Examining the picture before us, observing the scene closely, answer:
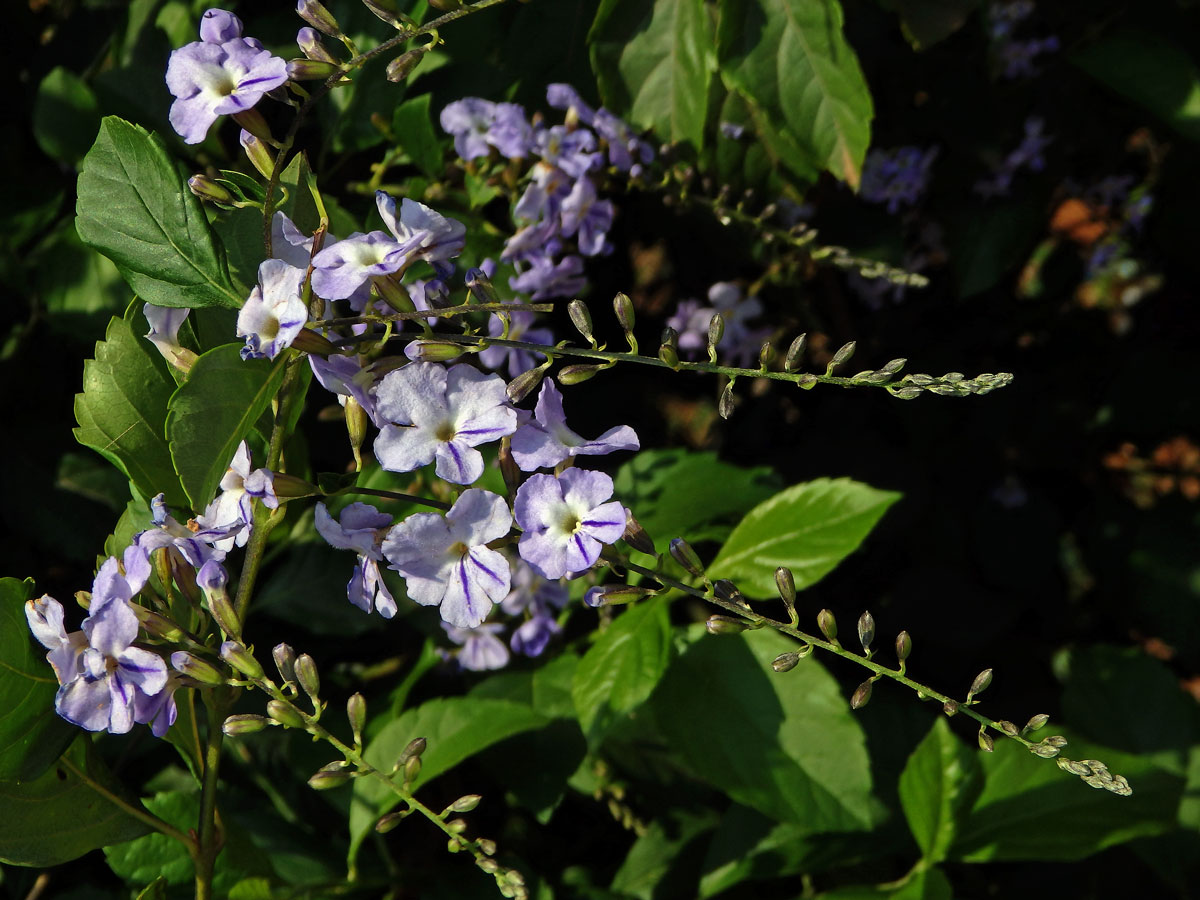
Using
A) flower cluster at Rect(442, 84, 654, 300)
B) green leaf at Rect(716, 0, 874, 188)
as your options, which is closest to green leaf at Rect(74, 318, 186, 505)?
flower cluster at Rect(442, 84, 654, 300)

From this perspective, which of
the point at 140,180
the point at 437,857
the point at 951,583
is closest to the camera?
the point at 140,180

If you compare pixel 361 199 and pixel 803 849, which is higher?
pixel 361 199

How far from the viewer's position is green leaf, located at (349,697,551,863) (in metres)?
1.48

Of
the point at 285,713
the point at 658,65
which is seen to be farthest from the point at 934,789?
the point at 658,65

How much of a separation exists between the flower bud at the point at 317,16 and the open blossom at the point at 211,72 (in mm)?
53

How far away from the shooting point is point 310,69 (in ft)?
3.16

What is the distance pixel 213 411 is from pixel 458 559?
267 mm

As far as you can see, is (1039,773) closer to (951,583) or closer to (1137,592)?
(951,583)

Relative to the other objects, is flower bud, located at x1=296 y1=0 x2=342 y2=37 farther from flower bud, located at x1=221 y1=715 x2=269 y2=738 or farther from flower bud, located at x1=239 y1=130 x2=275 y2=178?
flower bud, located at x1=221 y1=715 x2=269 y2=738

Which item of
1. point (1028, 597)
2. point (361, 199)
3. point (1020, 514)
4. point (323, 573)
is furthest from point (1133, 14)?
point (323, 573)

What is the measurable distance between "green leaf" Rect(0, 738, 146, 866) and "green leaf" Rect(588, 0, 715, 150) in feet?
3.95

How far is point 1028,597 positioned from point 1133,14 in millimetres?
1425

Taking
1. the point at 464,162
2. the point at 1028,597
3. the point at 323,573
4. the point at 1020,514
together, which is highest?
the point at 464,162

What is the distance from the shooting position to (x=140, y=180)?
100 cm
